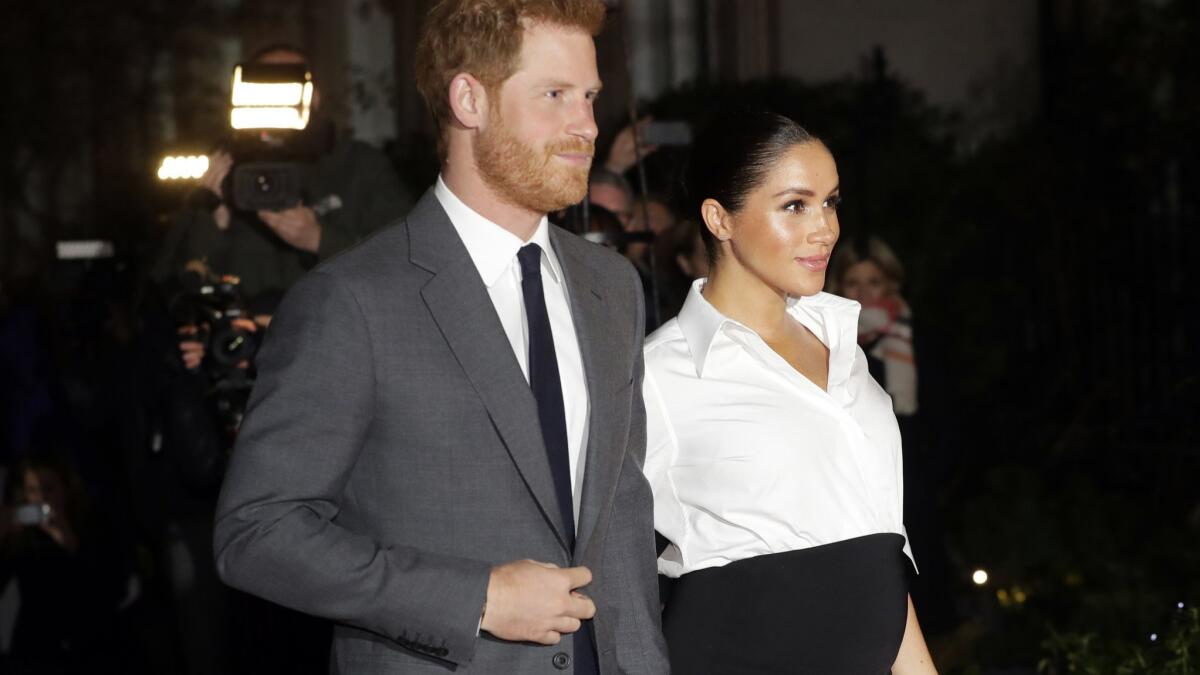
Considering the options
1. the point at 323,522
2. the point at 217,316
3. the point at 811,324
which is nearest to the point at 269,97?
the point at 217,316

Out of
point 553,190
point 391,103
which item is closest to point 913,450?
point 553,190

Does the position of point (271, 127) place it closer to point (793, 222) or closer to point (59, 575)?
point (793, 222)

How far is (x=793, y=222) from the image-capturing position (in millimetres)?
3252

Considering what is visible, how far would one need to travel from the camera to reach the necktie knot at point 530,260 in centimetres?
274

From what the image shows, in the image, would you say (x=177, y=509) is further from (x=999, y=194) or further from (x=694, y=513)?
(x=999, y=194)

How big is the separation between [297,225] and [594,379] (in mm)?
2404

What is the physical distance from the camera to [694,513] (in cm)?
316

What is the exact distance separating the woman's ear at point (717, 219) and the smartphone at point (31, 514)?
161 inches

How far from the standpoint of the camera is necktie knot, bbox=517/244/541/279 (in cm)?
274

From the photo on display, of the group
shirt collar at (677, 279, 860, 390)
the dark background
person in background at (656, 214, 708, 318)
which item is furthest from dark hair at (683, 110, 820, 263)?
person in background at (656, 214, 708, 318)

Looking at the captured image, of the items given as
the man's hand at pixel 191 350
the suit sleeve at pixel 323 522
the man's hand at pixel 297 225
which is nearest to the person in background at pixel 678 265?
the man's hand at pixel 297 225

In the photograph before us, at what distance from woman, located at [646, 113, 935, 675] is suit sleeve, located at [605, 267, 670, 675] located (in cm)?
29

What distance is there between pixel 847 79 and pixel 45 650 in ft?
22.5

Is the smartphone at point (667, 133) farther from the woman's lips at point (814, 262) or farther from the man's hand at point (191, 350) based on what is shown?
the woman's lips at point (814, 262)
